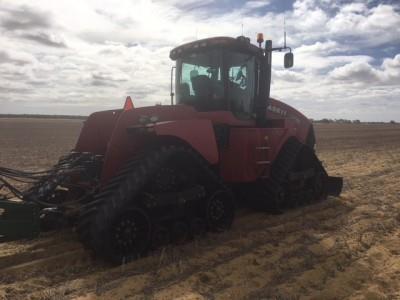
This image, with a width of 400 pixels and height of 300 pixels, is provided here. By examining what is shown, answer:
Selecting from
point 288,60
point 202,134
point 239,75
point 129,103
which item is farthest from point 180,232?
point 288,60

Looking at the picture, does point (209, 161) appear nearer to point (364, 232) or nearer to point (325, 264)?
point (325, 264)

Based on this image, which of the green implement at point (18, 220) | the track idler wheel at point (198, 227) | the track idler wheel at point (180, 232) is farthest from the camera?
the track idler wheel at point (198, 227)

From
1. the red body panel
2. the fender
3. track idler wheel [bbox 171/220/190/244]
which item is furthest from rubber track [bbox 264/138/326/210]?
track idler wheel [bbox 171/220/190/244]

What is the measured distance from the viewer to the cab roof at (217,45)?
264 inches

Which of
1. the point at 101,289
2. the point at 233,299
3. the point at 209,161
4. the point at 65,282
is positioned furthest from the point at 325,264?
the point at 65,282

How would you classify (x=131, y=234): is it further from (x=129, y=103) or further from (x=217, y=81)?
(x=217, y=81)

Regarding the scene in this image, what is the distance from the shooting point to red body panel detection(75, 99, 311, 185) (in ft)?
17.7

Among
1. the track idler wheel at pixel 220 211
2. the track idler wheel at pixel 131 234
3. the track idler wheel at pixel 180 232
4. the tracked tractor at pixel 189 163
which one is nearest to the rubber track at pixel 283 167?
the tracked tractor at pixel 189 163

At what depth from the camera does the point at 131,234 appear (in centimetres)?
490

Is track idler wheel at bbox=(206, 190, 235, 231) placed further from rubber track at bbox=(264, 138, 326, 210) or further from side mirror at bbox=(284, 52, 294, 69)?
side mirror at bbox=(284, 52, 294, 69)

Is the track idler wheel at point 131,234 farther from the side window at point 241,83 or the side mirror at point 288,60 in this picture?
the side mirror at point 288,60

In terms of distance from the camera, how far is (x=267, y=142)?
7.36 metres

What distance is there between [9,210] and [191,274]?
90.7 inches

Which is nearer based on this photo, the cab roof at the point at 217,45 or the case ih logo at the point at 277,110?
the cab roof at the point at 217,45
